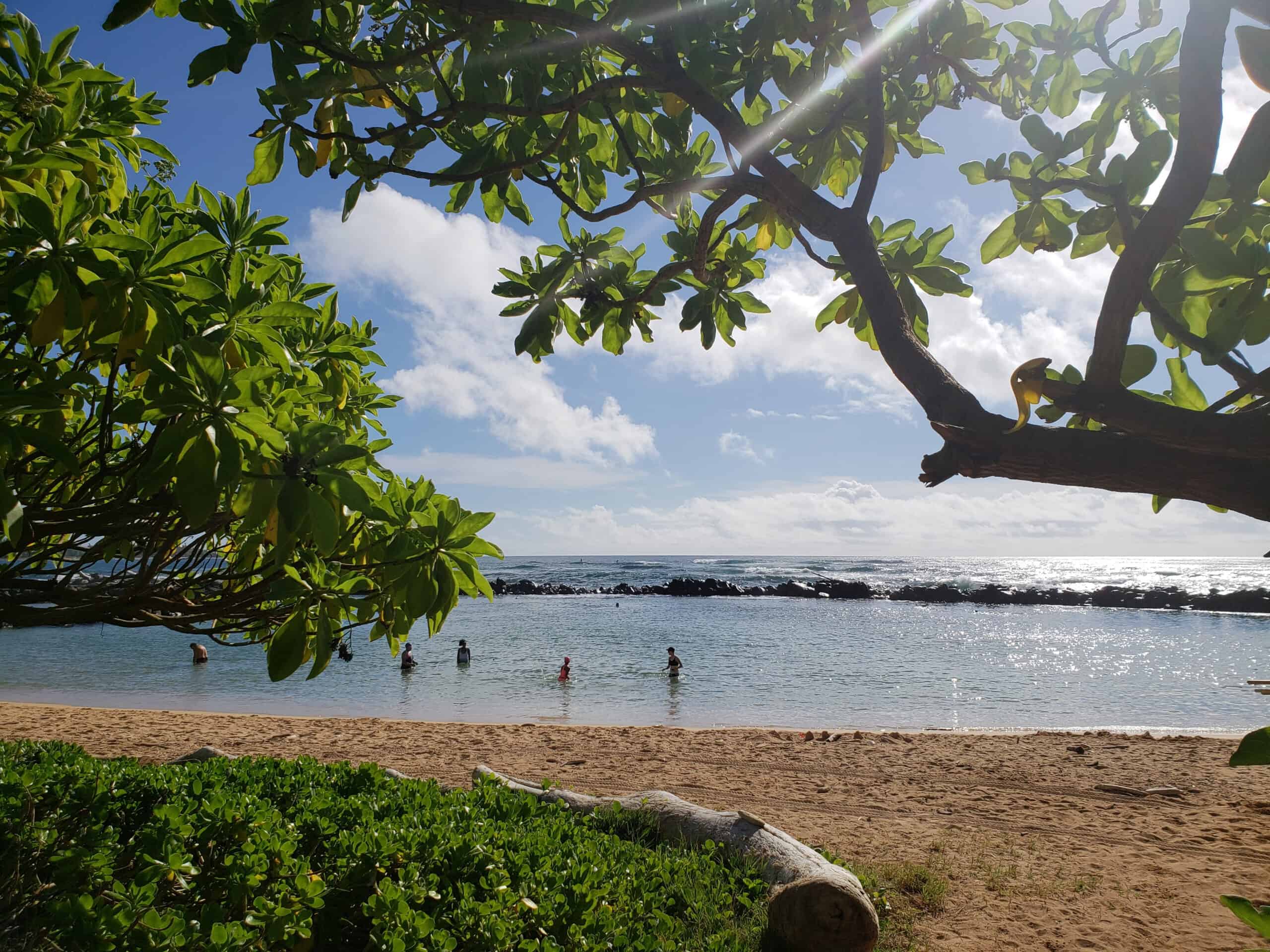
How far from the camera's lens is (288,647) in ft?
6.32

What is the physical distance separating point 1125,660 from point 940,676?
9086 mm

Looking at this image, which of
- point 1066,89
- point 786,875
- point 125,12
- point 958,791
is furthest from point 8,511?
point 958,791

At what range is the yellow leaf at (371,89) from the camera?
229 centimetres

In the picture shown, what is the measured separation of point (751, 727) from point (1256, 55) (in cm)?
1371

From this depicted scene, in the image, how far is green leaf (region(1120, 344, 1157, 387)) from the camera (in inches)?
59.1

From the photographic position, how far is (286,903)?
266 cm

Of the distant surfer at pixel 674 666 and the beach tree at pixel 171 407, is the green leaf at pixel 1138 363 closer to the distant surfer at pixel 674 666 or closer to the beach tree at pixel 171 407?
the beach tree at pixel 171 407

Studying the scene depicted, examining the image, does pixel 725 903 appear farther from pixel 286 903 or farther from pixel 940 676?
pixel 940 676

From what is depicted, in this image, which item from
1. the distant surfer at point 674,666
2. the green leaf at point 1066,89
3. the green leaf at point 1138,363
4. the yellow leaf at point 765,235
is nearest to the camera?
the green leaf at point 1138,363

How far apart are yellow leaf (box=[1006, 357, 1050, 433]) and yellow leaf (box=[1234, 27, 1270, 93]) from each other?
45 cm

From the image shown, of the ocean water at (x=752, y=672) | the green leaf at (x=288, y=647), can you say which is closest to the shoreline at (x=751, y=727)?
the ocean water at (x=752, y=672)

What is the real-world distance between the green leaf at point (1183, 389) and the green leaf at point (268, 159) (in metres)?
2.50

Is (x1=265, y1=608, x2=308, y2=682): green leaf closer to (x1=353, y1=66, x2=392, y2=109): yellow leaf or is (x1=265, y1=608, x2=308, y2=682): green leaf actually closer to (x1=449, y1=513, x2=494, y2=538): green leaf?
(x1=449, y1=513, x2=494, y2=538): green leaf

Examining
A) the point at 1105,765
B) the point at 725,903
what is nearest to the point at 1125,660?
the point at 1105,765
